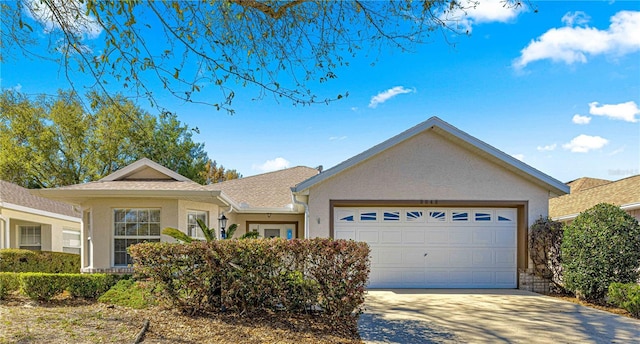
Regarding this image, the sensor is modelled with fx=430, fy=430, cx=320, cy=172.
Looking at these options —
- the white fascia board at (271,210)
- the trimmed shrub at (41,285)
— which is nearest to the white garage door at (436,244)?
the white fascia board at (271,210)

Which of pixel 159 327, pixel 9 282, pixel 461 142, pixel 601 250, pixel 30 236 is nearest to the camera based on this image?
pixel 159 327

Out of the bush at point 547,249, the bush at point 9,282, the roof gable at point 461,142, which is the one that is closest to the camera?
the bush at point 9,282

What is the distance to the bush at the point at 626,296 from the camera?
8.41 meters

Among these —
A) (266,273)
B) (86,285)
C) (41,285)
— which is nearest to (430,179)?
(266,273)

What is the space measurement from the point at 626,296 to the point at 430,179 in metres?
5.21

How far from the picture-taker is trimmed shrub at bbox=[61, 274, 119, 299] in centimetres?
1009

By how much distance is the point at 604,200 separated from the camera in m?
14.8

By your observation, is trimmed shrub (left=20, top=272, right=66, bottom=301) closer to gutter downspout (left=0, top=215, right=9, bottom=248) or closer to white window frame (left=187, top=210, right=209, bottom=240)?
white window frame (left=187, top=210, right=209, bottom=240)

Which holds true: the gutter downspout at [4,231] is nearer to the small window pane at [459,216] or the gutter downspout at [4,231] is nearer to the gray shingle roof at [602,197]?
the small window pane at [459,216]

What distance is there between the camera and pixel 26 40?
6.73m

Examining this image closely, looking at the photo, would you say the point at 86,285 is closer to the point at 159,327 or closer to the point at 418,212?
the point at 159,327

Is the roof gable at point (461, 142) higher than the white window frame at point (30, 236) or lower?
higher

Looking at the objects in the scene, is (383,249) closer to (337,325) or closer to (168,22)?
(337,325)

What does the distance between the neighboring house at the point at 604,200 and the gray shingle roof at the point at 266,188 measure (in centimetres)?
1047
